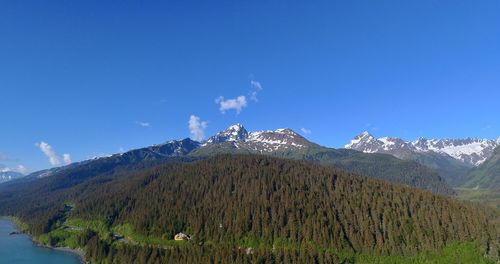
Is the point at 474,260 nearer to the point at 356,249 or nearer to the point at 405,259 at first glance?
the point at 405,259

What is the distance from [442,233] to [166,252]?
435 ft

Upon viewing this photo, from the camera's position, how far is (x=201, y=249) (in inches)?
7136

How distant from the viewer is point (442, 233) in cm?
19812

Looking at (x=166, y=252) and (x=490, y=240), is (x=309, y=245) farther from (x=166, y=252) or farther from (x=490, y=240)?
(x=490, y=240)

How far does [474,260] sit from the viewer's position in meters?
175

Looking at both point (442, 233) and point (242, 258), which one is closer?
point (242, 258)

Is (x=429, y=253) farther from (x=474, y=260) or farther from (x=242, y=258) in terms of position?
(x=242, y=258)

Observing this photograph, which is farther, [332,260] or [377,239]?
[377,239]

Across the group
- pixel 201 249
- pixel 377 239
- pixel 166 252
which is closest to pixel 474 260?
pixel 377 239

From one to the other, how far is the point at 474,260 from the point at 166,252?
5283 inches

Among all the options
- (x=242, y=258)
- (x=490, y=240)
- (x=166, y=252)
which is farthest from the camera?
(x=490, y=240)

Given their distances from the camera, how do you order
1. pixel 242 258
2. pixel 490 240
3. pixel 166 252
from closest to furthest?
pixel 242 258, pixel 166 252, pixel 490 240

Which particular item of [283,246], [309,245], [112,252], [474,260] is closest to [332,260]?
[309,245]

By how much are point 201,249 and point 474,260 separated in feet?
390
